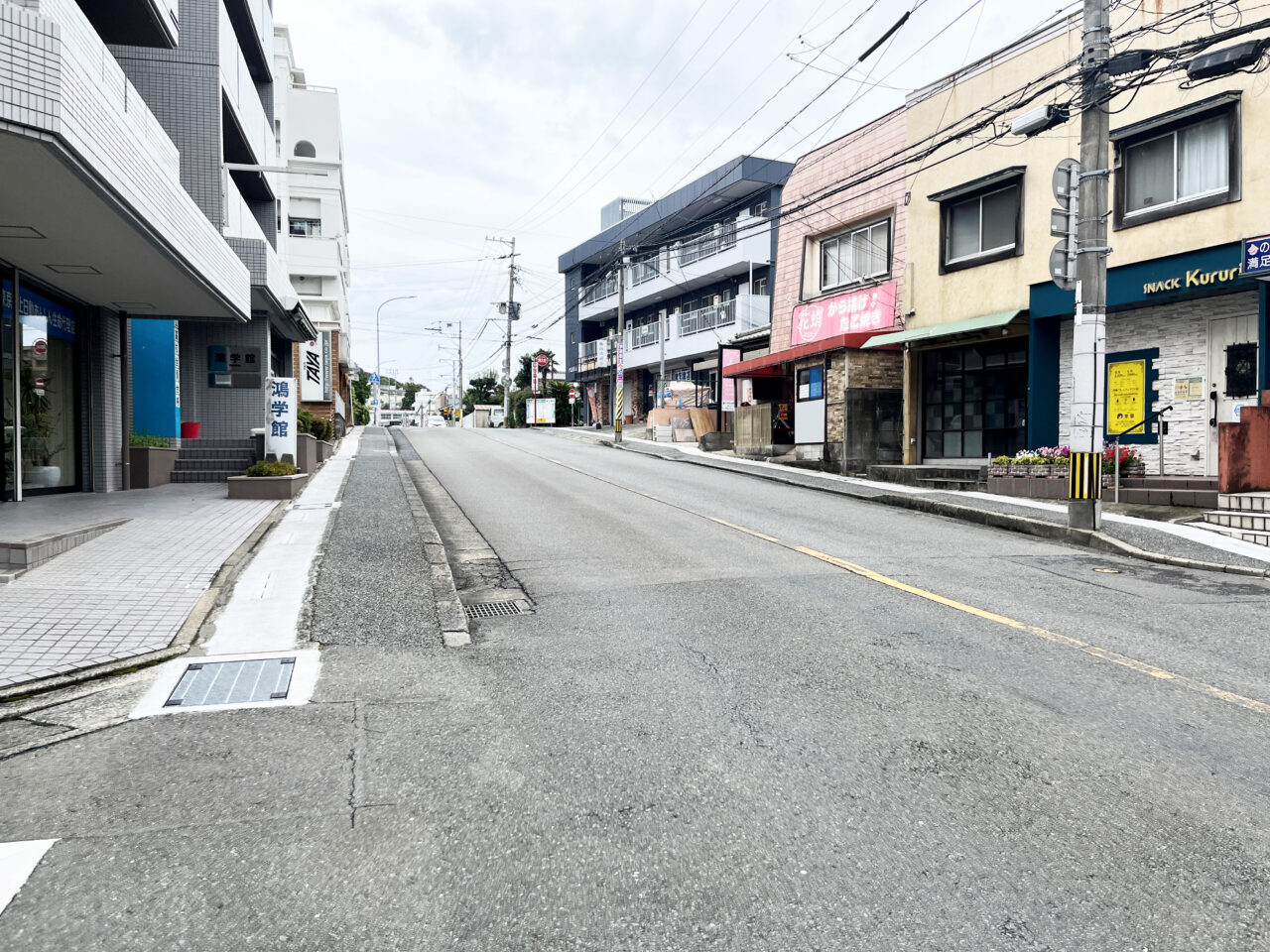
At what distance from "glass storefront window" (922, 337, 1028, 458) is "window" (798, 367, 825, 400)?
2.63 metres

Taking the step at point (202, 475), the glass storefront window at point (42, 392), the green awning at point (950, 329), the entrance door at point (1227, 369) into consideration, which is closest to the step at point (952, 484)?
the green awning at point (950, 329)

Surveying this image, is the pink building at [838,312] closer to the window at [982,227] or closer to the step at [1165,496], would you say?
the window at [982,227]

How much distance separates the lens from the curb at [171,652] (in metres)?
4.97

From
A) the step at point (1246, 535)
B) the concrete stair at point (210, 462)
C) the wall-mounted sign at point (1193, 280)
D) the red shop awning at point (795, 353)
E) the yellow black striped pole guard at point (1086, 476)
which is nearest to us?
the step at point (1246, 535)

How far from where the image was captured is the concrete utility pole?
1177cm

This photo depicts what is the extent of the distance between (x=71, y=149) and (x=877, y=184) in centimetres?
1962

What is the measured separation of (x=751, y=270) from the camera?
38938 millimetres

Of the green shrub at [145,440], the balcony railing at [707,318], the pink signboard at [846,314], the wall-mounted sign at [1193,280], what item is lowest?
the green shrub at [145,440]

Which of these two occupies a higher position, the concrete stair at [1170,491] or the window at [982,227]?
the window at [982,227]

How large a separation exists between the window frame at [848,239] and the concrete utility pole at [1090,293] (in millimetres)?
10161

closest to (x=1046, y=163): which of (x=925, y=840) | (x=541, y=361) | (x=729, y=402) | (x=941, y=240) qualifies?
(x=941, y=240)

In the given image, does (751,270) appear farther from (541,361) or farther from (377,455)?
(541,361)

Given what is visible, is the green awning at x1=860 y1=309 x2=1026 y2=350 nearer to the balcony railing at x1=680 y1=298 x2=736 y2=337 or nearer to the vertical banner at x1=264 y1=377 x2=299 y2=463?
the vertical banner at x1=264 y1=377 x2=299 y2=463

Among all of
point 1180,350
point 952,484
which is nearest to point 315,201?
point 952,484
